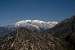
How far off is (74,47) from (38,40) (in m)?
1.57

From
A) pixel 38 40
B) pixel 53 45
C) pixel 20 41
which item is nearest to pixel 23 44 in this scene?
pixel 20 41

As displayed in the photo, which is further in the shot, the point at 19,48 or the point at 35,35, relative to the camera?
the point at 35,35

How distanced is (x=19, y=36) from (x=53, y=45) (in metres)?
1.50

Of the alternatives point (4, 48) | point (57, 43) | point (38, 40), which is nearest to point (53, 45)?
point (57, 43)

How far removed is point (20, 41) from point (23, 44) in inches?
7.6

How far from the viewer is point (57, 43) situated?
7113 mm

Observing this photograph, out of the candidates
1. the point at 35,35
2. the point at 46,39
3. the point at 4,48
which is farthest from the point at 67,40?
the point at 4,48

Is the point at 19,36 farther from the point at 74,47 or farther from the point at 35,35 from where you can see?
the point at 74,47

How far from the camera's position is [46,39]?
7070mm

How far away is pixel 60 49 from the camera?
7.03 m

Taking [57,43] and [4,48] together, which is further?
[57,43]

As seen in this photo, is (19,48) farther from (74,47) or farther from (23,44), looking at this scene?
(74,47)

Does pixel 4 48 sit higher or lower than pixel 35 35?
lower

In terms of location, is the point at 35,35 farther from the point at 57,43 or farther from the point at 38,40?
the point at 57,43
